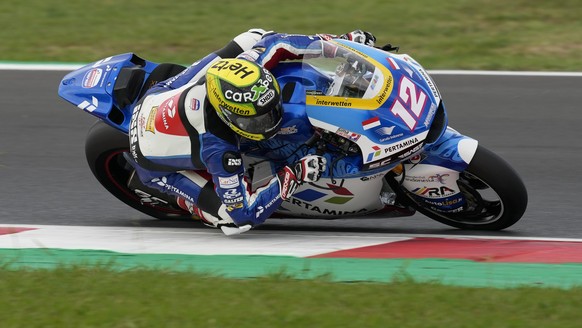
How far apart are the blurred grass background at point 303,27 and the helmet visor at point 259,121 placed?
17.3 ft

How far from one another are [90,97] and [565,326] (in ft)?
11.5

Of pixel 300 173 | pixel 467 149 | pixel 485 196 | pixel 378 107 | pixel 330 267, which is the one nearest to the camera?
pixel 330 267

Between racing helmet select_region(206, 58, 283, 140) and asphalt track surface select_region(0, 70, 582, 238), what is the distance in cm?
122

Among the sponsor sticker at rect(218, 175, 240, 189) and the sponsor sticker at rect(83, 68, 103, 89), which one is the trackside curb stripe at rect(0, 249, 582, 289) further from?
the sponsor sticker at rect(83, 68, 103, 89)

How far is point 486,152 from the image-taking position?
20.7ft

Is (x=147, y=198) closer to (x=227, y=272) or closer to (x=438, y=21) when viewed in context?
(x=227, y=272)

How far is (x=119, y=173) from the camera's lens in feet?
23.3

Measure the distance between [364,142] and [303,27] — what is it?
21.6ft

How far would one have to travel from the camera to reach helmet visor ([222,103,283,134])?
592 cm

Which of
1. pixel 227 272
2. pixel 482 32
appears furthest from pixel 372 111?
pixel 482 32

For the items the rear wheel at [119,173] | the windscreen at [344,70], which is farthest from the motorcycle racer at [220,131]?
the rear wheel at [119,173]

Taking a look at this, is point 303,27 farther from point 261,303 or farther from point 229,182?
point 261,303

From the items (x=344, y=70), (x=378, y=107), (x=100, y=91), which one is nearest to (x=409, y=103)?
(x=378, y=107)

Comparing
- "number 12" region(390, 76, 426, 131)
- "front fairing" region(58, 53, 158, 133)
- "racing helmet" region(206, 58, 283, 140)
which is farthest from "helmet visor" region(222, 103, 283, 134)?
"front fairing" region(58, 53, 158, 133)
